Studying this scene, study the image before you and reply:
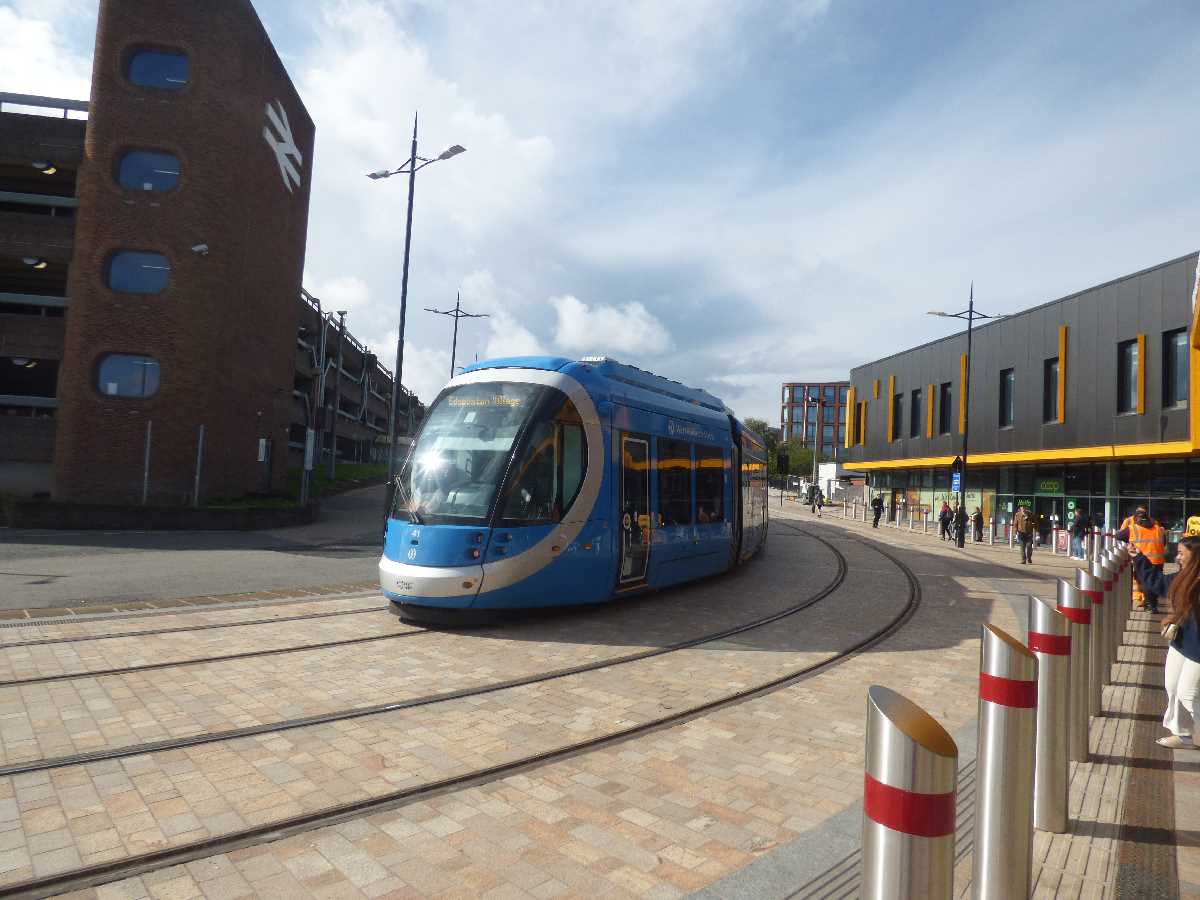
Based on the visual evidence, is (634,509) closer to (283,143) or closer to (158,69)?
(158,69)

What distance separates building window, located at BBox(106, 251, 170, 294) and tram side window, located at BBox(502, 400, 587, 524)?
2077 cm

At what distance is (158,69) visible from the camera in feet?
79.1

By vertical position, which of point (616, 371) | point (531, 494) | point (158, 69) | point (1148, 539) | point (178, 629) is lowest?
point (178, 629)

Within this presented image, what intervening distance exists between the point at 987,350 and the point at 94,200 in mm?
34838

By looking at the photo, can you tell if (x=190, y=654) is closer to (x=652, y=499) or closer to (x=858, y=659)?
(x=652, y=499)

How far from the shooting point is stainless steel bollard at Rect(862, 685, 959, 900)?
6.58ft

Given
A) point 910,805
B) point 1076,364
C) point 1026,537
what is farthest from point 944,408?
point 910,805

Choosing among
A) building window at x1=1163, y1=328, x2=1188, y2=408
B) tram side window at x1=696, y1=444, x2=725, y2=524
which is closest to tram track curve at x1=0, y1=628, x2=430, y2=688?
tram side window at x1=696, y1=444, x2=725, y2=524

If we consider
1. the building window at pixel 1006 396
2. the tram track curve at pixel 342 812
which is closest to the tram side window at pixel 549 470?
the tram track curve at pixel 342 812

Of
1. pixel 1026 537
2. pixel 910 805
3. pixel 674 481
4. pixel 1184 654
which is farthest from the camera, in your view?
pixel 1026 537

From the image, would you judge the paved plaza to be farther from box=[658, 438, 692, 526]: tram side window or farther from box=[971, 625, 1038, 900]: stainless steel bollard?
box=[658, 438, 692, 526]: tram side window

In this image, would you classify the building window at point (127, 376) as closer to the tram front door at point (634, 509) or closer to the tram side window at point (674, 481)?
the tram side window at point (674, 481)

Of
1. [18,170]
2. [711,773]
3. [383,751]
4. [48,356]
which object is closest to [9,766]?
[383,751]

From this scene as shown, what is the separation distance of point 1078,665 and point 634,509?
18.1 ft
